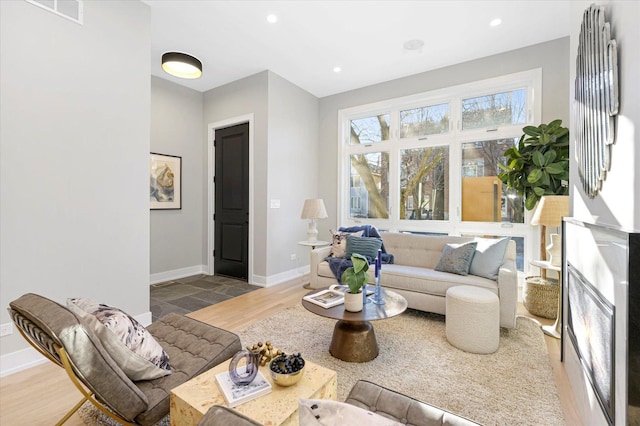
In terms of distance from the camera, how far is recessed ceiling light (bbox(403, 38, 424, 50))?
3623 millimetres

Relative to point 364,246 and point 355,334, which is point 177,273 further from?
point 355,334

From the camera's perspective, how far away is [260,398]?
118 centimetres

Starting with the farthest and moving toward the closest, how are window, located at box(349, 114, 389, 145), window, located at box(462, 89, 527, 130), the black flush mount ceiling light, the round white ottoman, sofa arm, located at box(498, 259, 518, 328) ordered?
window, located at box(349, 114, 389, 145), window, located at box(462, 89, 527, 130), the black flush mount ceiling light, sofa arm, located at box(498, 259, 518, 328), the round white ottoman

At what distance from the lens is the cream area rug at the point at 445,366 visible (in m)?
1.73

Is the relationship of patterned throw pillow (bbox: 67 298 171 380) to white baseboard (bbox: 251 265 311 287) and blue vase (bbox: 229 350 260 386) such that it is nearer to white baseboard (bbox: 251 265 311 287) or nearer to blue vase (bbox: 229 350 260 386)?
blue vase (bbox: 229 350 260 386)

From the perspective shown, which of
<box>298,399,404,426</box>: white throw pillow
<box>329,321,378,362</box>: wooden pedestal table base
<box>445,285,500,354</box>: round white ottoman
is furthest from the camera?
<box>445,285,500,354</box>: round white ottoman

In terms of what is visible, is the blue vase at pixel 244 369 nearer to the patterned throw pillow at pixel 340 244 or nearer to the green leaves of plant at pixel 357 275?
the green leaves of plant at pixel 357 275

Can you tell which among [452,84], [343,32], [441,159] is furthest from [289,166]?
[452,84]

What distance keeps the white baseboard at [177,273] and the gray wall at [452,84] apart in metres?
2.30

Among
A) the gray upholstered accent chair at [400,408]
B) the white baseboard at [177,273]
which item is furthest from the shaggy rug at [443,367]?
the white baseboard at [177,273]

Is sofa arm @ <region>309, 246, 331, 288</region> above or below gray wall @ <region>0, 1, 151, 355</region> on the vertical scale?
below

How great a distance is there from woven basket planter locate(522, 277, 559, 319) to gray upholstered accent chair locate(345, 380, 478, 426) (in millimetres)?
2754

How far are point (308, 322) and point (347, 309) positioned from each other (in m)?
0.93

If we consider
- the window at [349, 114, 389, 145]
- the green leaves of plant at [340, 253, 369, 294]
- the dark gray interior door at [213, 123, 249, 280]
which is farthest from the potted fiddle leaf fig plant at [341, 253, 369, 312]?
the window at [349, 114, 389, 145]
